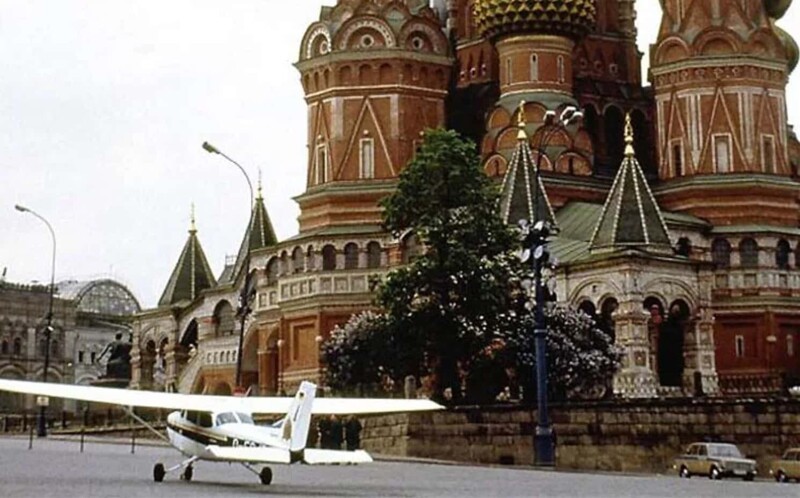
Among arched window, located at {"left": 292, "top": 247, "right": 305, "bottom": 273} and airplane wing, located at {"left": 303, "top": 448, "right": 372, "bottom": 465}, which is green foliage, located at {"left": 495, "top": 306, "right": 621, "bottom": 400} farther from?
airplane wing, located at {"left": 303, "top": 448, "right": 372, "bottom": 465}

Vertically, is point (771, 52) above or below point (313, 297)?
above

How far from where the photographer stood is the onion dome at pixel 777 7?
6756 centimetres

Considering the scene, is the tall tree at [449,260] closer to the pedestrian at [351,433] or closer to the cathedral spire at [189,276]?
the pedestrian at [351,433]

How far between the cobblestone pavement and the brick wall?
4551 millimetres

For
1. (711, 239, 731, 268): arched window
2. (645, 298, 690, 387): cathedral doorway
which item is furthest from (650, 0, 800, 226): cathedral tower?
(645, 298, 690, 387): cathedral doorway

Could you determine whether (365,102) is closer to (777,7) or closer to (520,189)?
(520,189)

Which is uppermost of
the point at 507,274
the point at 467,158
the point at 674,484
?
the point at 467,158

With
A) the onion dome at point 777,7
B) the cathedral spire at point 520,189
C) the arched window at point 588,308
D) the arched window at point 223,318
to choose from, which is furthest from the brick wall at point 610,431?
the onion dome at point 777,7

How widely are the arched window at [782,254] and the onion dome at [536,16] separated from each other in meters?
12.8

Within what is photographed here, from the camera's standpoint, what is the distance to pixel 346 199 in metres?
63.8

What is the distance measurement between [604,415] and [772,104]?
26136mm

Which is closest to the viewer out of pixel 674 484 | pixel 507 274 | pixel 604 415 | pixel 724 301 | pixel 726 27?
pixel 674 484

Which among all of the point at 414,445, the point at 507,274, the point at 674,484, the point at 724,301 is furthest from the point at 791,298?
the point at 674,484

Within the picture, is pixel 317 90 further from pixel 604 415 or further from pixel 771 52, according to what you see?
pixel 604 415
